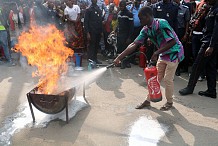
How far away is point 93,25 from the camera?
8.59 metres

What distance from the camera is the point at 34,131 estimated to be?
15.5 feet

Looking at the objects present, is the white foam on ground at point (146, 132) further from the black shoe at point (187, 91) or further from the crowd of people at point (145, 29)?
the black shoe at point (187, 91)

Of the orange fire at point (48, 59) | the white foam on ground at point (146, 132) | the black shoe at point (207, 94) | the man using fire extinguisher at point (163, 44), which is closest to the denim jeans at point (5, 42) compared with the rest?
the orange fire at point (48, 59)

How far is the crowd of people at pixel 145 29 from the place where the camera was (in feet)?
16.3

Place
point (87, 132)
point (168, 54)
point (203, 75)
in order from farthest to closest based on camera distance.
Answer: point (203, 75)
point (168, 54)
point (87, 132)

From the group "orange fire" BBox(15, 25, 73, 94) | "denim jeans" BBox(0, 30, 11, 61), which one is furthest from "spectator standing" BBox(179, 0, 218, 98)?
"denim jeans" BBox(0, 30, 11, 61)

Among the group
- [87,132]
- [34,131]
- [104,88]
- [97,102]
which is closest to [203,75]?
[104,88]

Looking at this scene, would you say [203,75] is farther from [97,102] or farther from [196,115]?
[97,102]

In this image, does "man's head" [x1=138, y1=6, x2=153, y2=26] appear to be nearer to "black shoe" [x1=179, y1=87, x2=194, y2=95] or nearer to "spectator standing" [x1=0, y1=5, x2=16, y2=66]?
"black shoe" [x1=179, y1=87, x2=194, y2=95]

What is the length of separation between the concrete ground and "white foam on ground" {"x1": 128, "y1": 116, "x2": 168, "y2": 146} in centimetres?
9

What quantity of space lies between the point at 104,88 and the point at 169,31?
2.73m

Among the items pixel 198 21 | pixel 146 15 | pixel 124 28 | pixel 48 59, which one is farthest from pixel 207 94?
pixel 48 59

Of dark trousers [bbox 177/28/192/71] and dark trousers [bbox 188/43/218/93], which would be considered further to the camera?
dark trousers [bbox 177/28/192/71]

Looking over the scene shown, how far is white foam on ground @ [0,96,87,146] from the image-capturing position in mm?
4645
